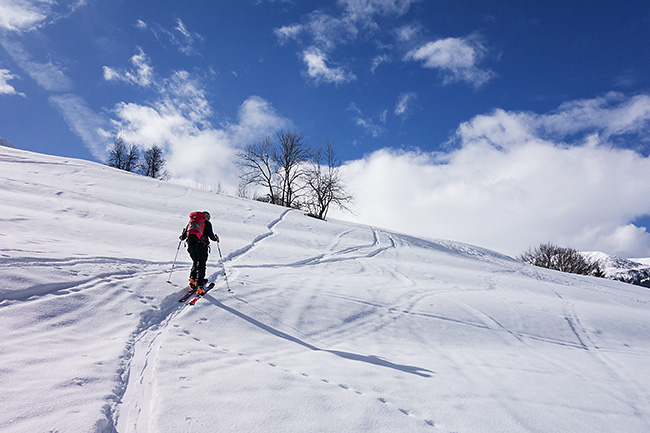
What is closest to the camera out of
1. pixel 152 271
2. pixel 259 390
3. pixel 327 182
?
pixel 259 390

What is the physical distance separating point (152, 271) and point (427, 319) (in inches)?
277

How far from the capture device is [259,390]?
3.66 m

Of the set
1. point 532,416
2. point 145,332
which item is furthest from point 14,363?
point 532,416

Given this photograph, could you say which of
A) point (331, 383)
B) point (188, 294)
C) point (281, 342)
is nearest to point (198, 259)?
point (188, 294)

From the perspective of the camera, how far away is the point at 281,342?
5.54 metres

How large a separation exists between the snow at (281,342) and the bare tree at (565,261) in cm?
3603

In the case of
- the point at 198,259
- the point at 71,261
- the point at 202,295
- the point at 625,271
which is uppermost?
the point at 625,271

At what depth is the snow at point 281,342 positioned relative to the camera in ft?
10.8

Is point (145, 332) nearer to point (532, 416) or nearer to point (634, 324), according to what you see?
point (532, 416)

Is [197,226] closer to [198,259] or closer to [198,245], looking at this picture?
[198,245]

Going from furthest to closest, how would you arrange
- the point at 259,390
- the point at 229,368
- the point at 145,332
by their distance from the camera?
the point at 145,332
the point at 229,368
the point at 259,390

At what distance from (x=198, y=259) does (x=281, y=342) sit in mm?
3177

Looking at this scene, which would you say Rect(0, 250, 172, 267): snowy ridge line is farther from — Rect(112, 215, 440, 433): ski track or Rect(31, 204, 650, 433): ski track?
Rect(112, 215, 440, 433): ski track

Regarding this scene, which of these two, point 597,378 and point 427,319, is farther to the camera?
point 427,319
